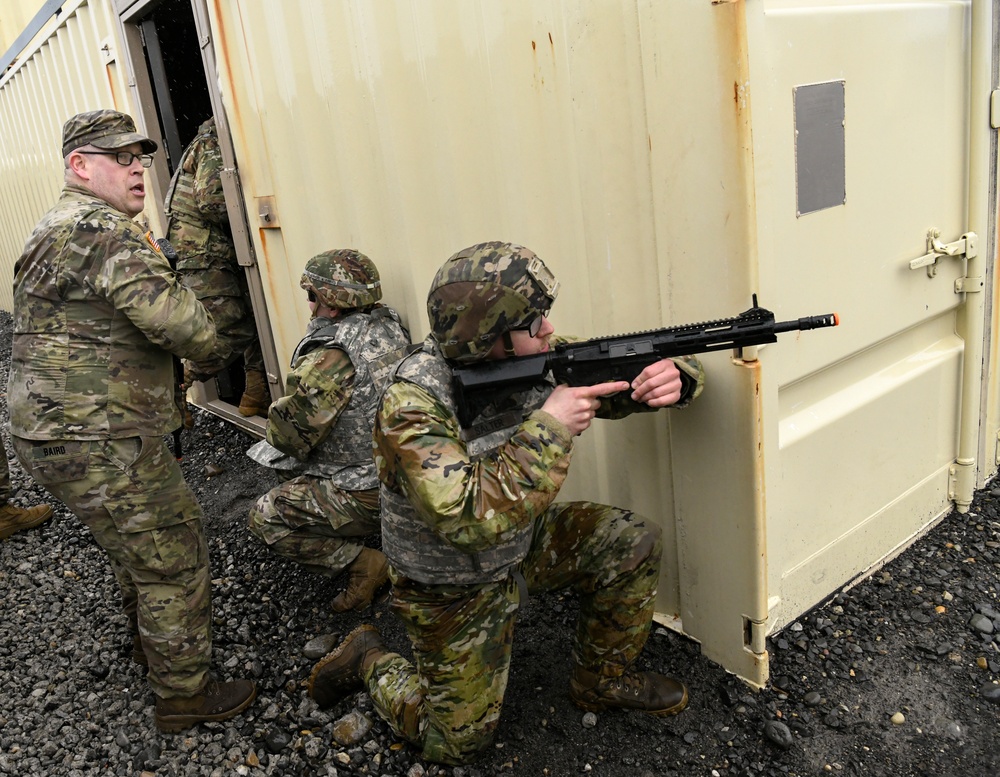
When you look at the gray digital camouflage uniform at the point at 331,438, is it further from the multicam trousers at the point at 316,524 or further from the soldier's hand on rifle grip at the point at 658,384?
the soldier's hand on rifle grip at the point at 658,384

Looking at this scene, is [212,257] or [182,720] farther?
[212,257]

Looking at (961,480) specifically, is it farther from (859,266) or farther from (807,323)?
(807,323)

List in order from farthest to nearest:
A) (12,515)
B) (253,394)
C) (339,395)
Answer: (253,394)
(12,515)
(339,395)

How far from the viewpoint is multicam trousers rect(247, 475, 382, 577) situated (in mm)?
3109

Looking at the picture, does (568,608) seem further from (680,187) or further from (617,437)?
(680,187)

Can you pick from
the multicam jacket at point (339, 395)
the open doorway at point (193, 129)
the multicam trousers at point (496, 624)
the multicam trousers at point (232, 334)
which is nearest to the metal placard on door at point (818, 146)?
the multicam trousers at point (496, 624)

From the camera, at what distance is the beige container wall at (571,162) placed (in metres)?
2.03

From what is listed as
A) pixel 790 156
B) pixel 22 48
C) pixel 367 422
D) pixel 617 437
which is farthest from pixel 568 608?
pixel 22 48

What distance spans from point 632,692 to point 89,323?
2010mm

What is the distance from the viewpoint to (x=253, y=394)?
500cm

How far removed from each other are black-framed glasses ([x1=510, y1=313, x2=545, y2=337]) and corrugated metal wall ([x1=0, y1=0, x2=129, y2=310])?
13.4 ft

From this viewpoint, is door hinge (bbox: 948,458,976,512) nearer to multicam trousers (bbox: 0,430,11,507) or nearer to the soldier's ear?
the soldier's ear

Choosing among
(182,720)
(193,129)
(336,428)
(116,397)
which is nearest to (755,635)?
(336,428)

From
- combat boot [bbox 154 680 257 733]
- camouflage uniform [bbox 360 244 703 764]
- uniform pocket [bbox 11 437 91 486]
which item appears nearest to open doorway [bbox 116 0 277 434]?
uniform pocket [bbox 11 437 91 486]
